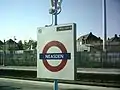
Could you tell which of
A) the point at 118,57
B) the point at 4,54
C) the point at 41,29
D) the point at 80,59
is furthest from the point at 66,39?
the point at 4,54

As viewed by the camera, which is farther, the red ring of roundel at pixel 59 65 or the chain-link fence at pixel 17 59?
the chain-link fence at pixel 17 59

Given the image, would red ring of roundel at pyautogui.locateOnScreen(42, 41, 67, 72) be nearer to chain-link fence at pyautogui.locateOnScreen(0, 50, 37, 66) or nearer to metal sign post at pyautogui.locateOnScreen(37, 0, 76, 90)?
metal sign post at pyautogui.locateOnScreen(37, 0, 76, 90)

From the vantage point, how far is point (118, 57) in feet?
136

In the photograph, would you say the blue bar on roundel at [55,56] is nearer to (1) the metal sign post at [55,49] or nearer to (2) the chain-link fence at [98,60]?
(1) the metal sign post at [55,49]

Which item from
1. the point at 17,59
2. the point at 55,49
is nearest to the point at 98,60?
the point at 17,59

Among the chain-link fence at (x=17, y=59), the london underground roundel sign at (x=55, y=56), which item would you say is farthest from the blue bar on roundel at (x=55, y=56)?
the chain-link fence at (x=17, y=59)

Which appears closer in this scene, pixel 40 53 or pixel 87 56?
pixel 40 53

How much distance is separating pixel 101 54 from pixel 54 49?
40.8 metres

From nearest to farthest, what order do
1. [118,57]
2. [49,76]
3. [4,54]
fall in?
[49,76], [118,57], [4,54]

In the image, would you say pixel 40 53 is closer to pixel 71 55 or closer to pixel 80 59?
pixel 71 55

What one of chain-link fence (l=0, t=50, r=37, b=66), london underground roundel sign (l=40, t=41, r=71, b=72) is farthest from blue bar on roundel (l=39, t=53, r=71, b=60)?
chain-link fence (l=0, t=50, r=37, b=66)

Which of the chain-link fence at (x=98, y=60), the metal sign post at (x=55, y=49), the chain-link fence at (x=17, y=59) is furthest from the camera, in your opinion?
the chain-link fence at (x=17, y=59)

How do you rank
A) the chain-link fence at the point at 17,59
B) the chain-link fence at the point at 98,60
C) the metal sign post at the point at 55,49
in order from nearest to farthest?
the metal sign post at the point at 55,49 → the chain-link fence at the point at 98,60 → the chain-link fence at the point at 17,59

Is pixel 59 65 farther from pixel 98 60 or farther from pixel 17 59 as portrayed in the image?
pixel 17 59
